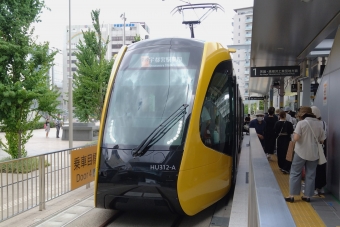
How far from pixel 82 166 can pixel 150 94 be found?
9.37 ft

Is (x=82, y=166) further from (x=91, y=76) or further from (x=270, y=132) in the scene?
(x=91, y=76)

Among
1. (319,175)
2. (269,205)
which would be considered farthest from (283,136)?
(269,205)

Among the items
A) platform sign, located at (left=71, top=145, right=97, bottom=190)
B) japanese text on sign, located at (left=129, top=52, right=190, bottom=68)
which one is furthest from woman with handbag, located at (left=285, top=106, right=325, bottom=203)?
platform sign, located at (left=71, top=145, right=97, bottom=190)

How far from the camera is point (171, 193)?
17.3 feet

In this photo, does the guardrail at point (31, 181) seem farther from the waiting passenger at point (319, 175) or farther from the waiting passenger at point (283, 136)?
the waiting passenger at point (283, 136)

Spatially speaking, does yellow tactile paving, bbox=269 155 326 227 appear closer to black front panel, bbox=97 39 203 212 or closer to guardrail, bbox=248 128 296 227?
black front panel, bbox=97 39 203 212

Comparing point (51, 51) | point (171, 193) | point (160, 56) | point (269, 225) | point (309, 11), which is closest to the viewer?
point (269, 225)

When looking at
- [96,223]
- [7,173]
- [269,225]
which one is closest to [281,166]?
[96,223]

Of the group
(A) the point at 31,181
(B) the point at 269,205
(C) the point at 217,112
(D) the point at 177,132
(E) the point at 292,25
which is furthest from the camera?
(E) the point at 292,25

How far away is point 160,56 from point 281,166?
502 cm

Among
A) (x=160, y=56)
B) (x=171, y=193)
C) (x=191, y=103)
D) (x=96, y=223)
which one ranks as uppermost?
(x=160, y=56)

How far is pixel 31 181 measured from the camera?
646 centimetres

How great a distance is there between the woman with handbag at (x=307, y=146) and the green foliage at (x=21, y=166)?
4.71m

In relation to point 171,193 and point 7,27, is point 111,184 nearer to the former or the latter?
point 171,193
